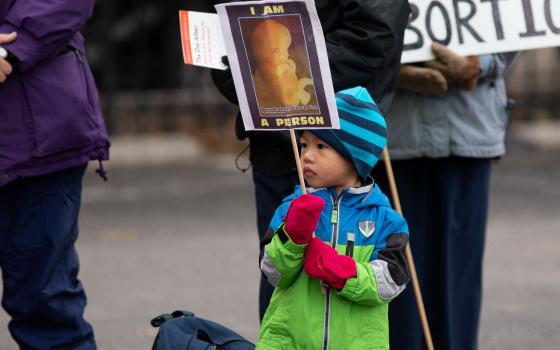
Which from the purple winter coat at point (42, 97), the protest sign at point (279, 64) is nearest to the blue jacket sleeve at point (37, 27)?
the purple winter coat at point (42, 97)

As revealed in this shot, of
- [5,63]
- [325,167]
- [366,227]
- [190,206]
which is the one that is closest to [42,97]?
[5,63]

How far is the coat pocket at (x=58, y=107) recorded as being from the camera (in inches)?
173

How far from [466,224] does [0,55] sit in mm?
1832

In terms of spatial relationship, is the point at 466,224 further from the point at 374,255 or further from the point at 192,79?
Answer: the point at 192,79

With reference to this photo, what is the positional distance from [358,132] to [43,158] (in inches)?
50.7

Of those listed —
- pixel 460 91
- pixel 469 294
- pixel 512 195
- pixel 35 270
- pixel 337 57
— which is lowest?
pixel 512 195

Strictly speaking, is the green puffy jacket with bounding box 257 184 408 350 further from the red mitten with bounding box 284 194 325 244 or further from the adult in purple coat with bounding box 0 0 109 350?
the adult in purple coat with bounding box 0 0 109 350

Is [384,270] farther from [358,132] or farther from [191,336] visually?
[191,336]

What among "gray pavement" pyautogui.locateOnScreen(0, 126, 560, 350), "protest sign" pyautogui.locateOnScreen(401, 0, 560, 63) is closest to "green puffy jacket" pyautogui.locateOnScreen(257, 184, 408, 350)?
"protest sign" pyautogui.locateOnScreen(401, 0, 560, 63)

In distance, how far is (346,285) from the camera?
11.4 ft

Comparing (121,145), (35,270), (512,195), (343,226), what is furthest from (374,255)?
(121,145)

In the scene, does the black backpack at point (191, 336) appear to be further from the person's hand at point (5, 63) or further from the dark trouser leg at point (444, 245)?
the person's hand at point (5, 63)

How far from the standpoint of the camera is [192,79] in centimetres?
1638

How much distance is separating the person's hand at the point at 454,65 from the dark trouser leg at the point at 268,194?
27.9 inches
